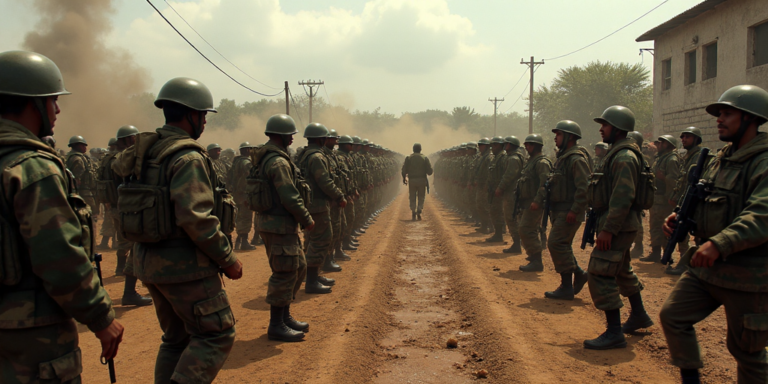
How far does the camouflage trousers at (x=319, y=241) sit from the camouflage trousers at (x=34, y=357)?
4.93 metres

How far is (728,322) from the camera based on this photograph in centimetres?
342

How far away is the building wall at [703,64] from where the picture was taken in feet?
55.2

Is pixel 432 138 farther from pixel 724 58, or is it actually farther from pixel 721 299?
pixel 721 299

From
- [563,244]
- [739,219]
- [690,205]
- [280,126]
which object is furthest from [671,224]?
[280,126]

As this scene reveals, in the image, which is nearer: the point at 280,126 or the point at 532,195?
the point at 280,126

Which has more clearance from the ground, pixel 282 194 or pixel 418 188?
pixel 282 194

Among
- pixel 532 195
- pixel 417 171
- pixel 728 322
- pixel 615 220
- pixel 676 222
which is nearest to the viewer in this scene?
pixel 728 322

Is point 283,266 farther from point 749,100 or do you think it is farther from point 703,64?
point 703,64

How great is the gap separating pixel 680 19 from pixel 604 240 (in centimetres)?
1967

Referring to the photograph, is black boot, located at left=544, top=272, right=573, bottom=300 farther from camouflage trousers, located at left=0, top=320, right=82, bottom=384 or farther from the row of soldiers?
camouflage trousers, located at left=0, top=320, right=82, bottom=384

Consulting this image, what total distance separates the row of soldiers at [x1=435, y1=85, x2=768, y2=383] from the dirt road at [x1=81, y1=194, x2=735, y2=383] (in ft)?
1.64

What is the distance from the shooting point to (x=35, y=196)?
2.28 meters

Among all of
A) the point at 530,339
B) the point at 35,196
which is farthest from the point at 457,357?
the point at 35,196

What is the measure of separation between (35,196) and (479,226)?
14.1m
